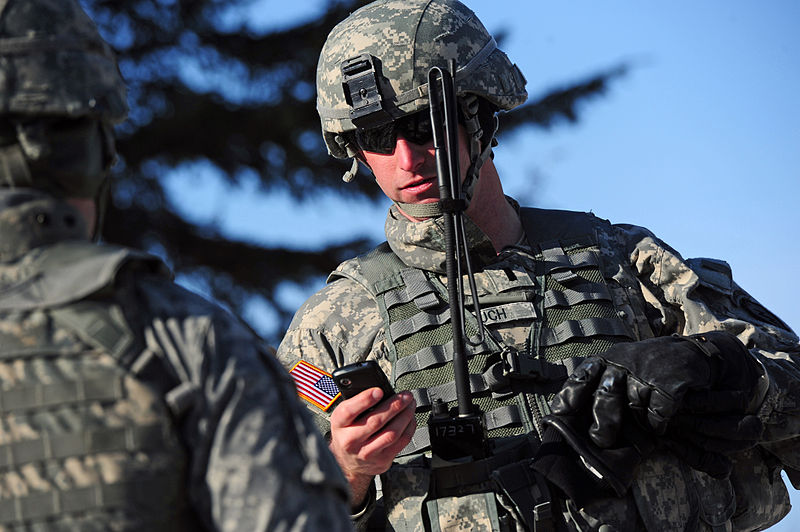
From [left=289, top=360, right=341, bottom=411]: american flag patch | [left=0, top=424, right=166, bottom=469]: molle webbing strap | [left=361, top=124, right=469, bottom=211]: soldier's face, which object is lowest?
[left=0, top=424, right=166, bottom=469]: molle webbing strap

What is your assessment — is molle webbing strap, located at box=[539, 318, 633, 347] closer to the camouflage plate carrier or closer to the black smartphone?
the black smartphone

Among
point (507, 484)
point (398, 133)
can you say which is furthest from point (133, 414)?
point (398, 133)

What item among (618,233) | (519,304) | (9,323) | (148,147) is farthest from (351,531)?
(148,147)

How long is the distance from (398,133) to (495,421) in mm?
1018

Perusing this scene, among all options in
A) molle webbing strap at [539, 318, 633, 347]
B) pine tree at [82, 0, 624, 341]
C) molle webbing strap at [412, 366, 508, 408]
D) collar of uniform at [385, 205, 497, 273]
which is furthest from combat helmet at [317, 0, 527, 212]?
pine tree at [82, 0, 624, 341]

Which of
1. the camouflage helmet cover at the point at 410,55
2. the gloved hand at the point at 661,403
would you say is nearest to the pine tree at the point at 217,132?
the camouflage helmet cover at the point at 410,55

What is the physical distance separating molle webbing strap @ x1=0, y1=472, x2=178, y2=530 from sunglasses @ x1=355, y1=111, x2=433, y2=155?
2.39m

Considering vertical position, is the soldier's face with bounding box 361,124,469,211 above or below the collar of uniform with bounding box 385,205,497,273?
above

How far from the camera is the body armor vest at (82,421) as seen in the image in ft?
6.04

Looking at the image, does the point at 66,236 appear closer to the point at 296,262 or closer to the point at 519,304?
the point at 519,304

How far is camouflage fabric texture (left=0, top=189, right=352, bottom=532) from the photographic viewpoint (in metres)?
1.85

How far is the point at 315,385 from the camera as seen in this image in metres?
3.89

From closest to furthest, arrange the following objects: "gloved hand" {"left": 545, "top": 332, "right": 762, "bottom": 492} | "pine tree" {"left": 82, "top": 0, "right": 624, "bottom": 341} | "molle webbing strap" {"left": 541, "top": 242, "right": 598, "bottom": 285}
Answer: "gloved hand" {"left": 545, "top": 332, "right": 762, "bottom": 492}, "molle webbing strap" {"left": 541, "top": 242, "right": 598, "bottom": 285}, "pine tree" {"left": 82, "top": 0, "right": 624, "bottom": 341}

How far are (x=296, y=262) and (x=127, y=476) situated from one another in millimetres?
9156
